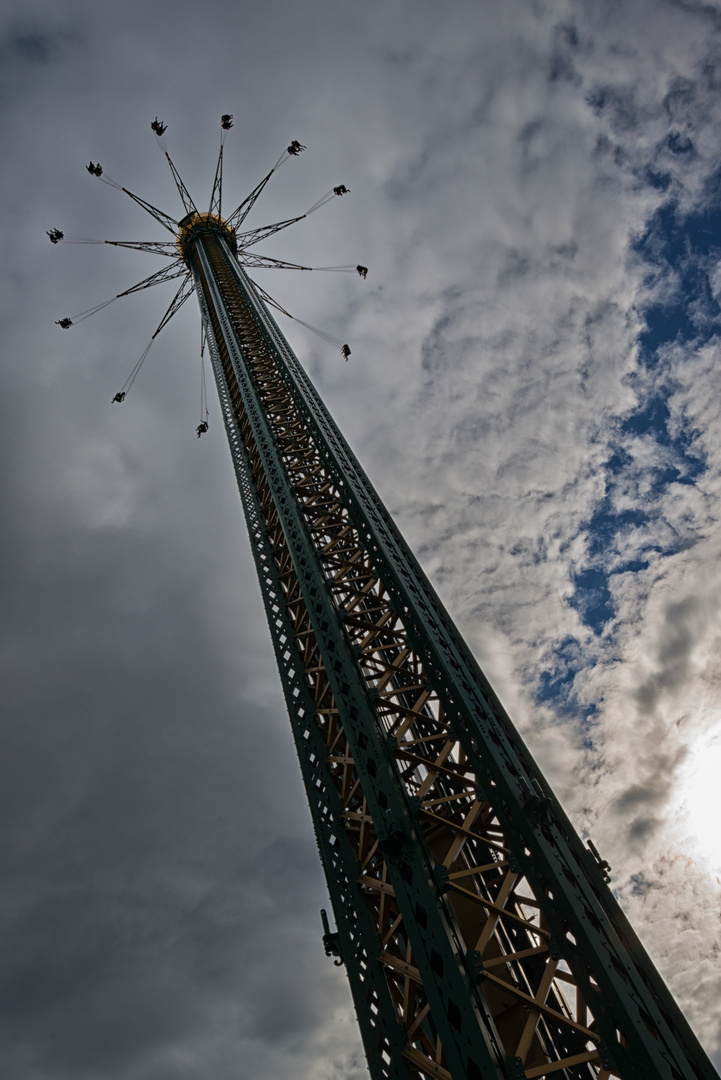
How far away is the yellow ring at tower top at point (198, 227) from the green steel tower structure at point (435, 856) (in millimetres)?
21298

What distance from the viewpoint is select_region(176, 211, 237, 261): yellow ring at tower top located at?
2803 cm

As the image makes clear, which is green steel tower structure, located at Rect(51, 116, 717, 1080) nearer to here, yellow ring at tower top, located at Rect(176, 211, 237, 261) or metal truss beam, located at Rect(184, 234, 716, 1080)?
metal truss beam, located at Rect(184, 234, 716, 1080)

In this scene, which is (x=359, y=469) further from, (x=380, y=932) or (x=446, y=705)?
(x=380, y=932)

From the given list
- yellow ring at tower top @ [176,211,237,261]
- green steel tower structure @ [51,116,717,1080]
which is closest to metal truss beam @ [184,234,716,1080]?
green steel tower structure @ [51,116,717,1080]

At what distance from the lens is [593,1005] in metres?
4.64

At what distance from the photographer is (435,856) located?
7129 mm

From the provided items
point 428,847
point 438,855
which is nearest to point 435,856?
point 438,855

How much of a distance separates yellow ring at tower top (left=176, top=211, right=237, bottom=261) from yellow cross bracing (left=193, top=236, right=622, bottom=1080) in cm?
2110

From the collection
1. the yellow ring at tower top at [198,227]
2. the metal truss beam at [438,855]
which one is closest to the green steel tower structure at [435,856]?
the metal truss beam at [438,855]

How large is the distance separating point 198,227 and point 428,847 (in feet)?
98.6

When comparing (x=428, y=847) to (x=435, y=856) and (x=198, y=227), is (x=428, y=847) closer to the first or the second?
(x=435, y=856)

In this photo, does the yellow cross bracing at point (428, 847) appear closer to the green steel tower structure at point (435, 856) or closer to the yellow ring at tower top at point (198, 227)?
the green steel tower structure at point (435, 856)

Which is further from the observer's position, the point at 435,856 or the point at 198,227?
the point at 198,227

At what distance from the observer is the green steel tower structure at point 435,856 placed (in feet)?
15.4
